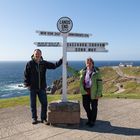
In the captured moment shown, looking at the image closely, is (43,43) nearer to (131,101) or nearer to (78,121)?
(78,121)

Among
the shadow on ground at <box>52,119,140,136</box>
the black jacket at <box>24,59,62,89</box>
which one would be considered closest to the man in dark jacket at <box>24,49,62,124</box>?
the black jacket at <box>24,59,62,89</box>

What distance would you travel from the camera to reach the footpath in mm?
7684

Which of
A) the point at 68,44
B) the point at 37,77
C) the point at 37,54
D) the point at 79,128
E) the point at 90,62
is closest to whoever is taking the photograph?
the point at 79,128

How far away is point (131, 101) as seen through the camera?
1307cm

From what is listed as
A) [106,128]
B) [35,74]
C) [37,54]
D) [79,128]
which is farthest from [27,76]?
[106,128]

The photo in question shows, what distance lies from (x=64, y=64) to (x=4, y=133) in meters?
2.46

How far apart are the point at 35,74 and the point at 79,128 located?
6.08ft

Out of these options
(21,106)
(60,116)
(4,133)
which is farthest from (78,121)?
(21,106)

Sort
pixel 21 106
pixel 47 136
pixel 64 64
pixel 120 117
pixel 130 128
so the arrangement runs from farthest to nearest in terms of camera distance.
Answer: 1. pixel 21 106
2. pixel 120 117
3. pixel 64 64
4. pixel 130 128
5. pixel 47 136

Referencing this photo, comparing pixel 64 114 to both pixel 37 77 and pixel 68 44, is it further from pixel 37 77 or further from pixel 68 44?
pixel 68 44

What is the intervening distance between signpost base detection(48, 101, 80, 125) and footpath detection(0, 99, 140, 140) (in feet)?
0.48

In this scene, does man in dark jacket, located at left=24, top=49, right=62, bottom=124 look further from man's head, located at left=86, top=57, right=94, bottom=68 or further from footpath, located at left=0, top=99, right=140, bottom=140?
man's head, located at left=86, top=57, right=94, bottom=68

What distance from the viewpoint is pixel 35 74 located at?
29.2 ft

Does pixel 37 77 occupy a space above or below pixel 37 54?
below
